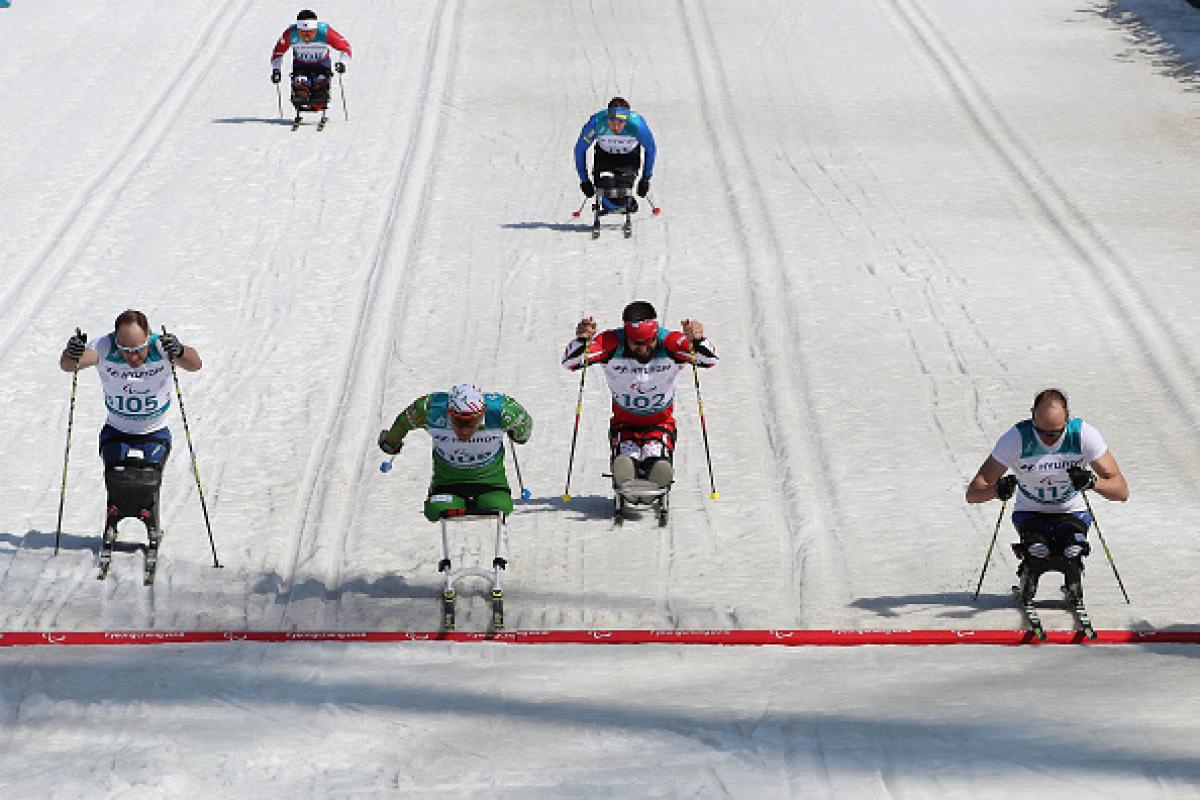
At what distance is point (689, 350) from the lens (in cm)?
1327

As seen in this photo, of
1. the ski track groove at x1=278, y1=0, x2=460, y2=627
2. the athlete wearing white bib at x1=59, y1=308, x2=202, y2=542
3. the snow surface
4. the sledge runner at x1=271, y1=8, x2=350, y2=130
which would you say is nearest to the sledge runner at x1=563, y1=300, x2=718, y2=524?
the snow surface

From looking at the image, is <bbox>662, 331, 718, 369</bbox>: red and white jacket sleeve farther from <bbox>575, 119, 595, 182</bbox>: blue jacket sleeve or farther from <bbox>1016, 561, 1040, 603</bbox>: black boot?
<bbox>575, 119, 595, 182</bbox>: blue jacket sleeve

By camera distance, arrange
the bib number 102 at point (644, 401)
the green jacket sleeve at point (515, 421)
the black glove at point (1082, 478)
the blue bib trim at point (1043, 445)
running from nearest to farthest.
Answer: the black glove at point (1082, 478)
the blue bib trim at point (1043, 445)
the green jacket sleeve at point (515, 421)
the bib number 102 at point (644, 401)

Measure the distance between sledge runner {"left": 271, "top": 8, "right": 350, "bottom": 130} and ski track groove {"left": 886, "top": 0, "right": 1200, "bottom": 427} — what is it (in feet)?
30.6

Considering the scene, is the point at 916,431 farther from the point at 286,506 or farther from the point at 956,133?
the point at 956,133

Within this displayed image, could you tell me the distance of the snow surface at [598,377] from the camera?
9.74m

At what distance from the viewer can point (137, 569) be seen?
12.9 meters

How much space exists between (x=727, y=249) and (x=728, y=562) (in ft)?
27.7

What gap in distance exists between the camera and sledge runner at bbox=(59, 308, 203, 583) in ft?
40.4

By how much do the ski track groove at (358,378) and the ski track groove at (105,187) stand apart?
11.1ft

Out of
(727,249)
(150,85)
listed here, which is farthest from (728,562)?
(150,85)

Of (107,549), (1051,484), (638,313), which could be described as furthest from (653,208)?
(1051,484)

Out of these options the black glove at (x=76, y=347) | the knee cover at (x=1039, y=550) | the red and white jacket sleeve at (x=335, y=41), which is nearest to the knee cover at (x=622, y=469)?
the knee cover at (x=1039, y=550)

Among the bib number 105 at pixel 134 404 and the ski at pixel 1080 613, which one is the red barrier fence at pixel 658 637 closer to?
the ski at pixel 1080 613
